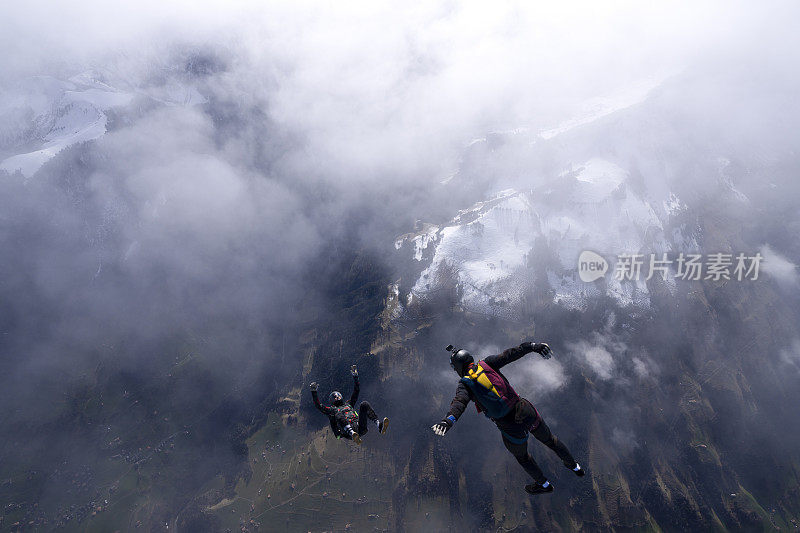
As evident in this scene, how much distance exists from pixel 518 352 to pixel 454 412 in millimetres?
4212

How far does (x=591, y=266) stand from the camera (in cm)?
13650

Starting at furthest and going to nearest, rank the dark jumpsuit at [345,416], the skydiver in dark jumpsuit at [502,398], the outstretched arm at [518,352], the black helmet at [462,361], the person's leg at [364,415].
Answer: the dark jumpsuit at [345,416] < the person's leg at [364,415] < the black helmet at [462,361] < the skydiver in dark jumpsuit at [502,398] < the outstretched arm at [518,352]

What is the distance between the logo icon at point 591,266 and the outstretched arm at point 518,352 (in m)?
131

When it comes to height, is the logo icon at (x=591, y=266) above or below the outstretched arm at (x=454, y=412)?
below

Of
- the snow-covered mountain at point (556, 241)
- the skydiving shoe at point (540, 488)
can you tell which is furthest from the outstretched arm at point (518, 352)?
the snow-covered mountain at point (556, 241)

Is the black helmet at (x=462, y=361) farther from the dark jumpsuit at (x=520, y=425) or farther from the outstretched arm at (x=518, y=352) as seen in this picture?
the outstretched arm at (x=518, y=352)

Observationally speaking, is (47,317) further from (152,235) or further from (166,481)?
(166,481)

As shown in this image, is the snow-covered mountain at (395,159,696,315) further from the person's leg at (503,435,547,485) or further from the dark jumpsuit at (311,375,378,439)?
the person's leg at (503,435,547,485)

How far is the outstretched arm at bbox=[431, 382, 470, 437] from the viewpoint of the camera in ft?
43.9

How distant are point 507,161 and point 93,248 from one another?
172 metres

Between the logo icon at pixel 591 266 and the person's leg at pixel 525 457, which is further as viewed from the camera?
the logo icon at pixel 591 266

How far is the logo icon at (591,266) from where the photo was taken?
133 metres

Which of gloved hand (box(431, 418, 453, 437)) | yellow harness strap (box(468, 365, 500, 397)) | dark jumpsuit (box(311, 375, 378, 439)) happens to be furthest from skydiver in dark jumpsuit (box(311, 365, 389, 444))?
gloved hand (box(431, 418, 453, 437))

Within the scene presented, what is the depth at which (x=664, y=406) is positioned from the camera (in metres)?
124
